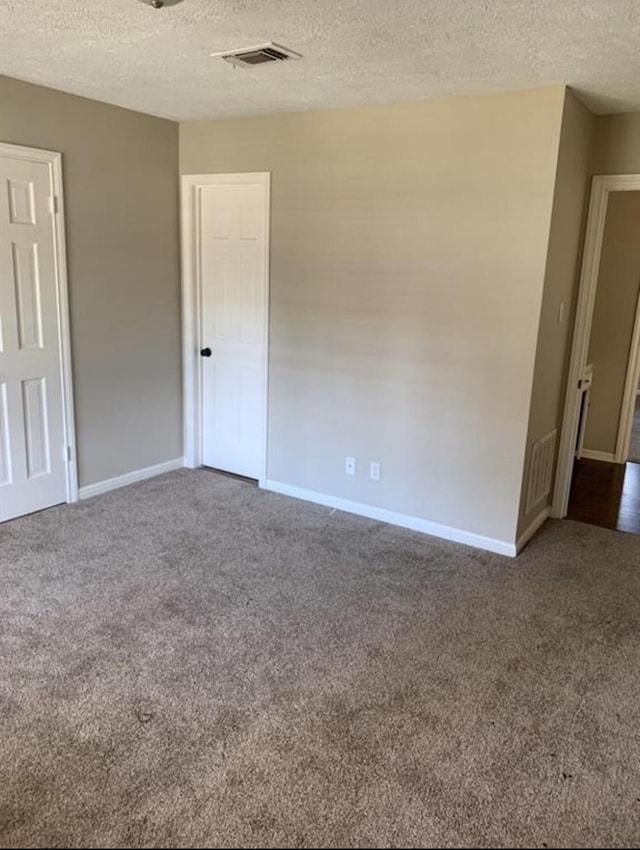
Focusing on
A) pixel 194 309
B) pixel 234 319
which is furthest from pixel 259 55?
pixel 194 309

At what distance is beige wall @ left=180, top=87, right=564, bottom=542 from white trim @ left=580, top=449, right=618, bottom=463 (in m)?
2.35

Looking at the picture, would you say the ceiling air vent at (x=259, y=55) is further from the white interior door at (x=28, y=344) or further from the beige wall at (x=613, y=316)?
the beige wall at (x=613, y=316)

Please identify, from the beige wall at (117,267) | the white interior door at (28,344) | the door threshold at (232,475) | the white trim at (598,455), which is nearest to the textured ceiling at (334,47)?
the beige wall at (117,267)

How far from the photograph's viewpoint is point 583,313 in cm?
388

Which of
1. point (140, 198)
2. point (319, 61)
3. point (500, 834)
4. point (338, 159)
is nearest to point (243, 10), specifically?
point (319, 61)

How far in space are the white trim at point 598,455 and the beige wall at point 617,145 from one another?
2.64 meters

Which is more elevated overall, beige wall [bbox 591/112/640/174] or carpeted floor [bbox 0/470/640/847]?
beige wall [bbox 591/112/640/174]

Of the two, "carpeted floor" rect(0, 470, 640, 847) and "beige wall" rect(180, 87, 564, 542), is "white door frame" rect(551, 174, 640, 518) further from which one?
"beige wall" rect(180, 87, 564, 542)

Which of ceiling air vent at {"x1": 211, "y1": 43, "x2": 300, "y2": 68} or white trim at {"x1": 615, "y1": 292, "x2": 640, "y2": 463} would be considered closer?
ceiling air vent at {"x1": 211, "y1": 43, "x2": 300, "y2": 68}

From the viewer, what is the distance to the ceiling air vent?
8.77 feet

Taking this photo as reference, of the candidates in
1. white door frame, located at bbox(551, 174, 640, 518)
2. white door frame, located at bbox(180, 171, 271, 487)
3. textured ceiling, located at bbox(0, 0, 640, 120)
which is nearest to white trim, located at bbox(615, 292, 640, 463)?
white door frame, located at bbox(551, 174, 640, 518)

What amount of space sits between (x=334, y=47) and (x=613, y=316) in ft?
11.9

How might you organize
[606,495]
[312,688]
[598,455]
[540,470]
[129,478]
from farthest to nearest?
[598,455], [606,495], [129,478], [540,470], [312,688]

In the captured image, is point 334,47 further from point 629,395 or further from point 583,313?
point 629,395
